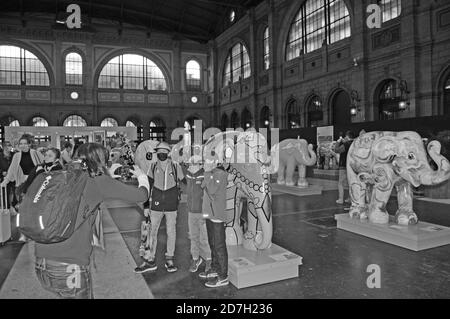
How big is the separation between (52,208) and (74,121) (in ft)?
99.5

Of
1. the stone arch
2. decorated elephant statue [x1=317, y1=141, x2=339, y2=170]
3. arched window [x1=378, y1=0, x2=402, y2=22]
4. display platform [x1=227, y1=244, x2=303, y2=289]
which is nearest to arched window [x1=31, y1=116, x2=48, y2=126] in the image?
the stone arch

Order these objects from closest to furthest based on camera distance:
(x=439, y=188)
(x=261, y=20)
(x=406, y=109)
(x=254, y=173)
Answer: (x=254, y=173)
(x=439, y=188)
(x=406, y=109)
(x=261, y=20)

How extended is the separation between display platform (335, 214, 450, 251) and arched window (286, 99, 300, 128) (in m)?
16.5

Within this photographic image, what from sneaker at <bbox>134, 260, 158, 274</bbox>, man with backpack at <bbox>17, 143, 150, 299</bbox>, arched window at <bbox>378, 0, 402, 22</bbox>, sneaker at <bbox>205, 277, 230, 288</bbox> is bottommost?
sneaker at <bbox>205, 277, 230, 288</bbox>

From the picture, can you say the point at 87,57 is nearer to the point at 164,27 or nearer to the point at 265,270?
the point at 164,27

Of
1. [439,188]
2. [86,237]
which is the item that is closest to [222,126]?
[439,188]

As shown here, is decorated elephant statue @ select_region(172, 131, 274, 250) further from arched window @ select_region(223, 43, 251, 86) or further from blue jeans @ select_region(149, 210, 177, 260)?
arched window @ select_region(223, 43, 251, 86)

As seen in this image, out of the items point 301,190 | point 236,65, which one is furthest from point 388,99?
point 236,65

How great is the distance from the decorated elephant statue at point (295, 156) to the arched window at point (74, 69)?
79.7 ft

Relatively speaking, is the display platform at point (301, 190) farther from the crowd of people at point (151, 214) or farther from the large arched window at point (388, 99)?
the large arched window at point (388, 99)

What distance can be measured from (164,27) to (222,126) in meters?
10.00

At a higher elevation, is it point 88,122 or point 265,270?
point 88,122

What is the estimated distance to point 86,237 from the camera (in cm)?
230

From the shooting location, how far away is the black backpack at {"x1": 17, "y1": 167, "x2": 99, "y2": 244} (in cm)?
204
